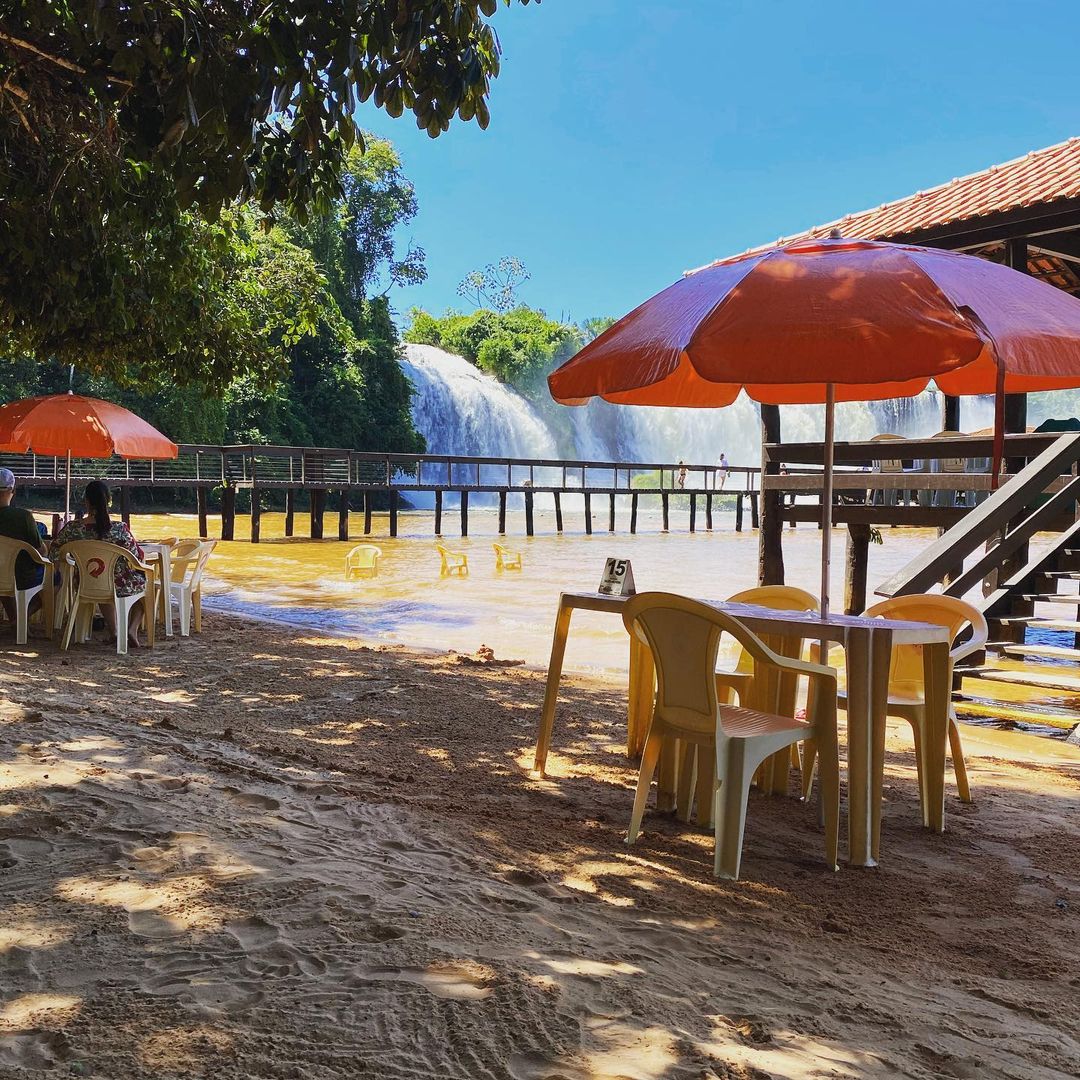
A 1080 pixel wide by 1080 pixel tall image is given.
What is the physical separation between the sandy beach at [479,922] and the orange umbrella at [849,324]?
1610 millimetres

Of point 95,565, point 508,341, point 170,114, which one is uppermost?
point 508,341

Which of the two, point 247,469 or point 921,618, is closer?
point 921,618

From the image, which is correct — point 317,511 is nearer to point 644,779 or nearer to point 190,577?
point 190,577

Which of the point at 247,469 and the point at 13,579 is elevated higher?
the point at 247,469

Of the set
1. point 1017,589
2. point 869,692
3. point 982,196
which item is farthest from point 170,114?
point 982,196

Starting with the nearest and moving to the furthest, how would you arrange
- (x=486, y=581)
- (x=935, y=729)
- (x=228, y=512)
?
(x=935, y=729) < (x=486, y=581) < (x=228, y=512)

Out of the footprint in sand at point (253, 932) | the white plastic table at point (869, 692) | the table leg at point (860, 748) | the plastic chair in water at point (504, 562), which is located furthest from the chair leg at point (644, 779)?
the plastic chair in water at point (504, 562)

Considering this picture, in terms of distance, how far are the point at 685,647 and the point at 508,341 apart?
60355 mm

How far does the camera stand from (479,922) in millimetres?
2807

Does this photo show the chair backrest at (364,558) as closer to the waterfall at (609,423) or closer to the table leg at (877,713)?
the table leg at (877,713)

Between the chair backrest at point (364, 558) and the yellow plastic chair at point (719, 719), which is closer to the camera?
the yellow plastic chair at point (719, 719)

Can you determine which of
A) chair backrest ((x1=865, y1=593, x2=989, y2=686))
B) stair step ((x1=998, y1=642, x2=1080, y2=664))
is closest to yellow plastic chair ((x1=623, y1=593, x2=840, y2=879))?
chair backrest ((x1=865, y1=593, x2=989, y2=686))

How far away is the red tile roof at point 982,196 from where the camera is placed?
9258 mm

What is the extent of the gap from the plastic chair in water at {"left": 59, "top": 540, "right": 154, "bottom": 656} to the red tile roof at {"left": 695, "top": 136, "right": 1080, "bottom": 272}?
6556mm
